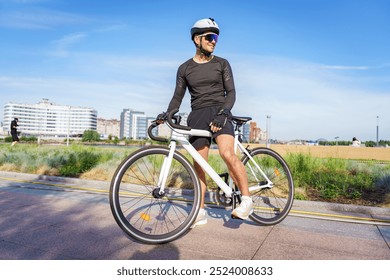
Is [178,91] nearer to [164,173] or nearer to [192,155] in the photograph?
[192,155]

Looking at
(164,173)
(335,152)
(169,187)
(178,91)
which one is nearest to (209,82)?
(178,91)

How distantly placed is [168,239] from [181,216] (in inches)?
32.1

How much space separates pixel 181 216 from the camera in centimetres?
392

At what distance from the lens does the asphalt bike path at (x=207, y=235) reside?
2.91 metres

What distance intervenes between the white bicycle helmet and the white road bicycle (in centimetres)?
92

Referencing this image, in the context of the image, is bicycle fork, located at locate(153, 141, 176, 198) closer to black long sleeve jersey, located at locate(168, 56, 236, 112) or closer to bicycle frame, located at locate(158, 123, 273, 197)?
bicycle frame, located at locate(158, 123, 273, 197)

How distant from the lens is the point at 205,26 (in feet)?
11.3

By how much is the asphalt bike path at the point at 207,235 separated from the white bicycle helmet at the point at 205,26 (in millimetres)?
2087

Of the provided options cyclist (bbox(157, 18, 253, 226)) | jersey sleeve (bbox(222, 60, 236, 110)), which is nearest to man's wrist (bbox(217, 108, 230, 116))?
cyclist (bbox(157, 18, 253, 226))

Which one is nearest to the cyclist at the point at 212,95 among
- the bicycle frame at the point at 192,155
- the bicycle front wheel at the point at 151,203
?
the bicycle frame at the point at 192,155

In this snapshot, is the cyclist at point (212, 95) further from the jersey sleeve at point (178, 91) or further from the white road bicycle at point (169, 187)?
the white road bicycle at point (169, 187)

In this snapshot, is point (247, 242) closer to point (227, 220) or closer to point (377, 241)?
point (227, 220)

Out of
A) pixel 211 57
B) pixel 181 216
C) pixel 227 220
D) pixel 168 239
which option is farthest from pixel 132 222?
pixel 211 57

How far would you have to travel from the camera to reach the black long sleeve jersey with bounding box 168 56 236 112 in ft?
11.7
